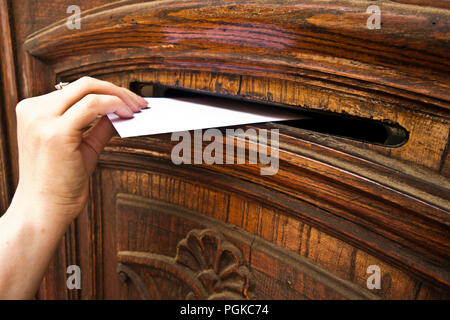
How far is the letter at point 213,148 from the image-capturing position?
554 millimetres

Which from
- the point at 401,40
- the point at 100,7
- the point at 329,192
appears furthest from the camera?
the point at 100,7

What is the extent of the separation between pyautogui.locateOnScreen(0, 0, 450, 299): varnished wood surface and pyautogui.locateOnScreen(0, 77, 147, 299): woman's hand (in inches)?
6.0

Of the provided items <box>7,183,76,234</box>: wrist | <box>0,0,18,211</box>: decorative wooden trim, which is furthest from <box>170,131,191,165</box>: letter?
<box>0,0,18,211</box>: decorative wooden trim

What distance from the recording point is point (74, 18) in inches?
25.1

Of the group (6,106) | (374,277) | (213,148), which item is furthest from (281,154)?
(6,106)

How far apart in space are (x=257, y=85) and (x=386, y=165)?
236 mm

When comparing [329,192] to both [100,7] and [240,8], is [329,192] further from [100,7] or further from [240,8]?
[100,7]

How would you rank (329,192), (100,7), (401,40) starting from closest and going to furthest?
(401,40) → (329,192) → (100,7)

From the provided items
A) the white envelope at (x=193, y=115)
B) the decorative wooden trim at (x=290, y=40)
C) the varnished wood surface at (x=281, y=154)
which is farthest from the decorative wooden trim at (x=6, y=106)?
the white envelope at (x=193, y=115)

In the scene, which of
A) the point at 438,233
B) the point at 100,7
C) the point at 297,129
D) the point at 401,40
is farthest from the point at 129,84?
the point at 438,233

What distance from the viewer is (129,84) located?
2.15 feet

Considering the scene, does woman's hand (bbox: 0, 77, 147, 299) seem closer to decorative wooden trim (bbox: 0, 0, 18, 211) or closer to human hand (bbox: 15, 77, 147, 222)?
human hand (bbox: 15, 77, 147, 222)

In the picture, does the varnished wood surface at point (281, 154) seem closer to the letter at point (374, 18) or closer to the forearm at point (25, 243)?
the letter at point (374, 18)

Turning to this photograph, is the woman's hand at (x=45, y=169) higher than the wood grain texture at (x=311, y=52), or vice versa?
the wood grain texture at (x=311, y=52)
